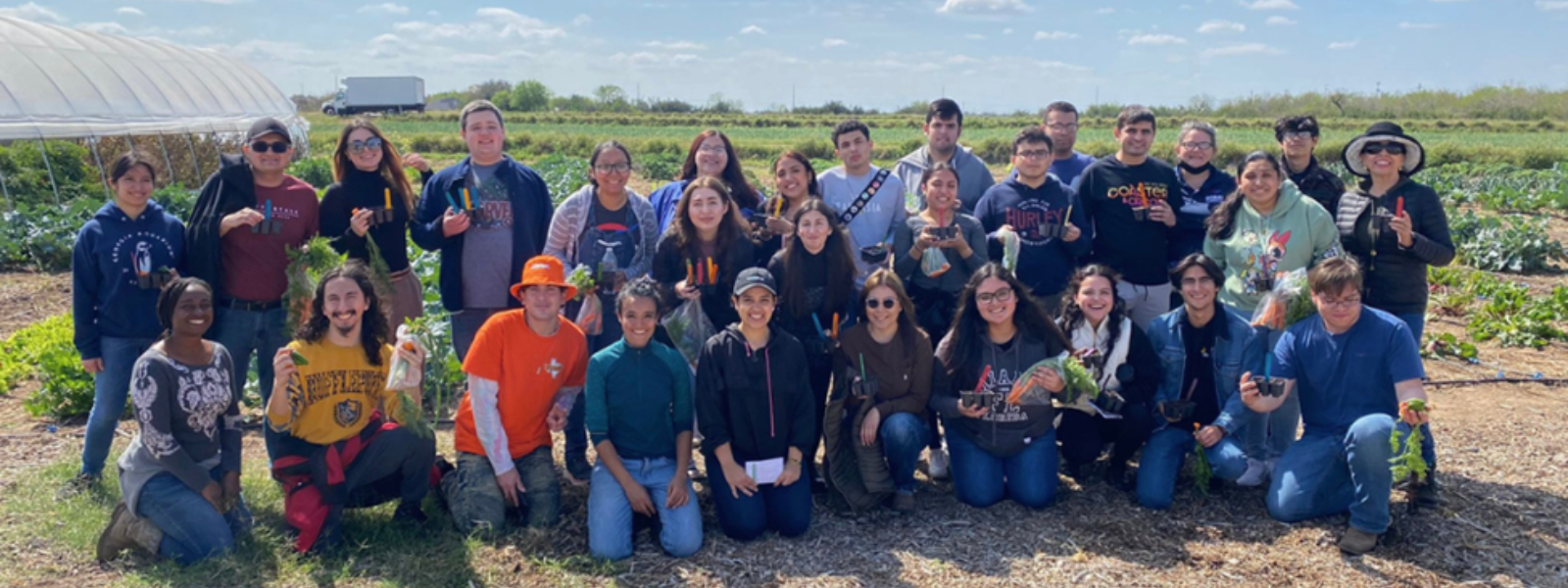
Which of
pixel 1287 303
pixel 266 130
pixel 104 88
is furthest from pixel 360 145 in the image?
pixel 104 88

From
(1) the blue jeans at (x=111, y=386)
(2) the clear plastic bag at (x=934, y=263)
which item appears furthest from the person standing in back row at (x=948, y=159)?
(1) the blue jeans at (x=111, y=386)

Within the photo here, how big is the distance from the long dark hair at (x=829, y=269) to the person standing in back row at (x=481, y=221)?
163cm

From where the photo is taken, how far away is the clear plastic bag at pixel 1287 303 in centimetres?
521

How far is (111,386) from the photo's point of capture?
17.6ft

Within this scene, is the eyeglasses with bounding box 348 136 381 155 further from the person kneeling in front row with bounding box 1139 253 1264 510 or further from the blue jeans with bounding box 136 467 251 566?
the person kneeling in front row with bounding box 1139 253 1264 510

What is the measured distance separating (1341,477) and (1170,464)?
80cm

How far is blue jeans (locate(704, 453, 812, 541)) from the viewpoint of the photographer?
500cm

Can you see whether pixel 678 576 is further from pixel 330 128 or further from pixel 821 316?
pixel 330 128

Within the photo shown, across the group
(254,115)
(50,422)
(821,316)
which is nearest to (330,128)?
(254,115)

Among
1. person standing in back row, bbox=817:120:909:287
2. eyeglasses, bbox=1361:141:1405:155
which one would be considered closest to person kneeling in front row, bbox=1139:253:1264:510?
eyeglasses, bbox=1361:141:1405:155

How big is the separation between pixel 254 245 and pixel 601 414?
219 cm

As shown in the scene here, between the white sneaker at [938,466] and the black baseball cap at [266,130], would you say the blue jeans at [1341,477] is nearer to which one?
the white sneaker at [938,466]

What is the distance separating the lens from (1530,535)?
4.92 metres

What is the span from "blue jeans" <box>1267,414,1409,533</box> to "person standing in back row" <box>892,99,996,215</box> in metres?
2.59
